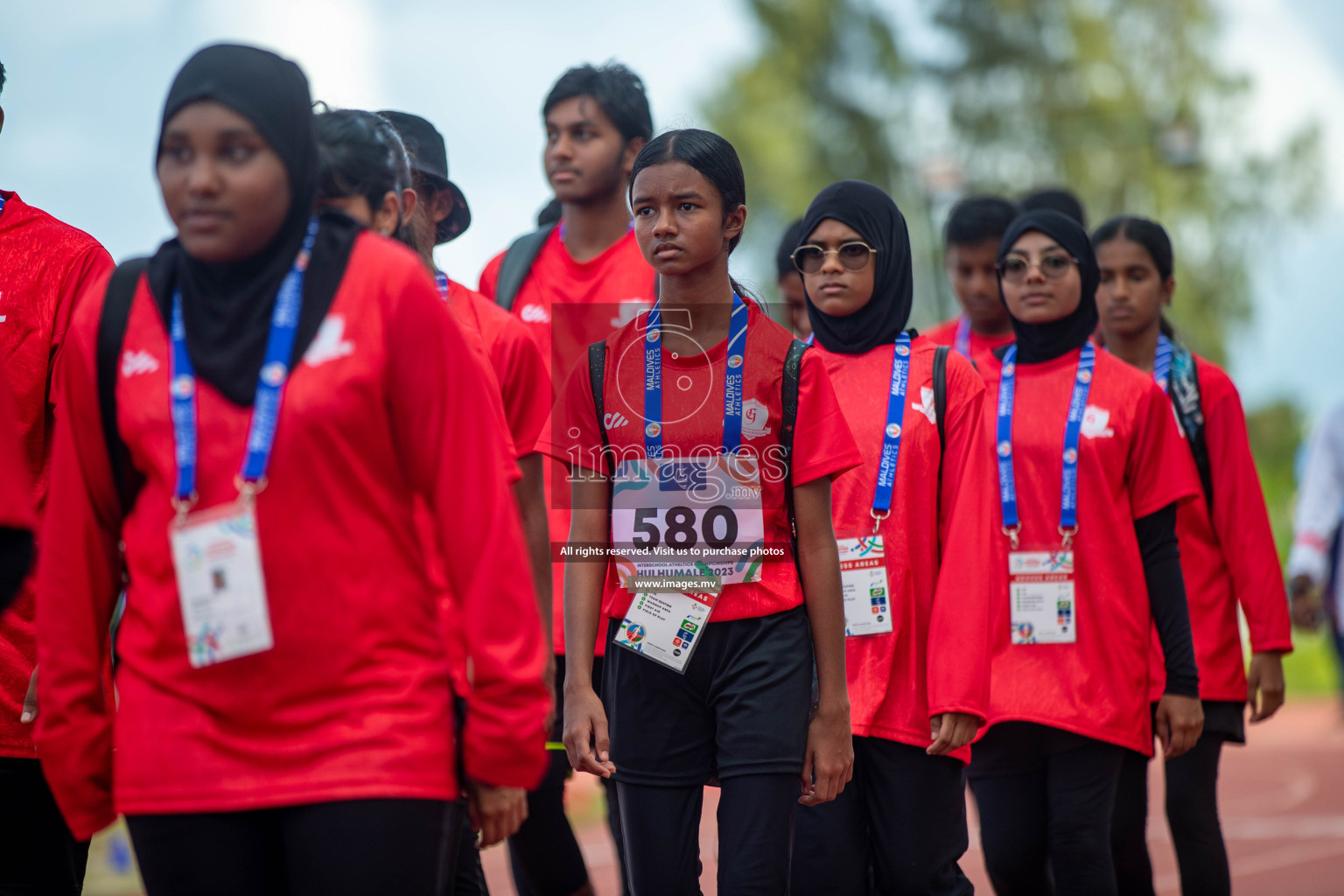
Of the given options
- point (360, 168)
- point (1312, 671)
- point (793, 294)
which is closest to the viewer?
point (360, 168)

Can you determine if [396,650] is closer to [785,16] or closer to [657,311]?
[657,311]

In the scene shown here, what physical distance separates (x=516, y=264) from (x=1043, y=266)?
1.85 metres

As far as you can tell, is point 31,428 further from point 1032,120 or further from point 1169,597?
point 1032,120

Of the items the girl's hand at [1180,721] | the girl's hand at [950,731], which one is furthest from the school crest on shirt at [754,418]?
the girl's hand at [1180,721]

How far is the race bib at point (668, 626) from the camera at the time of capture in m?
3.85

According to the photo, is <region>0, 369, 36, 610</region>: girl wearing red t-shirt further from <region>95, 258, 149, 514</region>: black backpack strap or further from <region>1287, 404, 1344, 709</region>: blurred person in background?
<region>1287, 404, 1344, 709</region>: blurred person in background

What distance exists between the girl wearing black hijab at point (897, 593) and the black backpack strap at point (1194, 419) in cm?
148

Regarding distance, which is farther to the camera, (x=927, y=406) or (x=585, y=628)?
(x=927, y=406)

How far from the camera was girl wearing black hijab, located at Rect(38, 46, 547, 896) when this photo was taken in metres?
2.62

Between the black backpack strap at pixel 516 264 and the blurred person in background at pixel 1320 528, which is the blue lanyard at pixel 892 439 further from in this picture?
the blurred person in background at pixel 1320 528

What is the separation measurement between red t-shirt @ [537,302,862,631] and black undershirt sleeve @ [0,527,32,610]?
1.40 m

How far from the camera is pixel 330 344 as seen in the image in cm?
271

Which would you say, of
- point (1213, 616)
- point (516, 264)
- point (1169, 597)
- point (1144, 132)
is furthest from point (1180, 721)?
point (1144, 132)

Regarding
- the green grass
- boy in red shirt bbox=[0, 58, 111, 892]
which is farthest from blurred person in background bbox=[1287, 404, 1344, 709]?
the green grass
